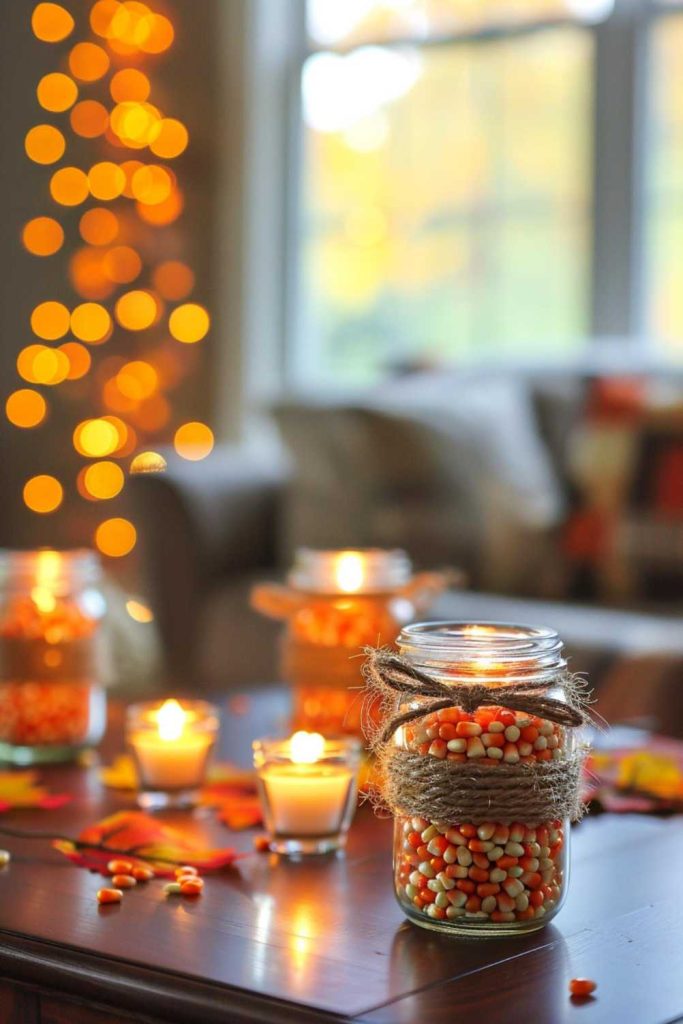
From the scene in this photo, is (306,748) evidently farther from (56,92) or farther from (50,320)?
(56,92)

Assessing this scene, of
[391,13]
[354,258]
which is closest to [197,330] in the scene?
[354,258]

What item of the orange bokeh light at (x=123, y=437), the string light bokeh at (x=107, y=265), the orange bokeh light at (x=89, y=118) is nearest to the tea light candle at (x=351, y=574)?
the string light bokeh at (x=107, y=265)

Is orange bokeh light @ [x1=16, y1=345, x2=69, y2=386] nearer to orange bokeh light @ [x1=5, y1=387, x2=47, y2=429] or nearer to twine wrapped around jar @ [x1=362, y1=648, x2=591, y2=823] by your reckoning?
orange bokeh light @ [x1=5, y1=387, x2=47, y2=429]

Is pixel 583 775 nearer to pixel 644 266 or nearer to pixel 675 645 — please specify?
pixel 675 645

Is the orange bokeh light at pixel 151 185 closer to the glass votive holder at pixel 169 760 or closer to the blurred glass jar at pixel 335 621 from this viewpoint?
the blurred glass jar at pixel 335 621

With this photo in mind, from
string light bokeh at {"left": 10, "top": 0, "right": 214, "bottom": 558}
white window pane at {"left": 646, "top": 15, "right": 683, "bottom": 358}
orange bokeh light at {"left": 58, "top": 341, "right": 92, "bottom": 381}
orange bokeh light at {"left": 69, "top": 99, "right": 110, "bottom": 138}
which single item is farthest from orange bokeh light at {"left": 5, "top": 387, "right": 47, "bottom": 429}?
white window pane at {"left": 646, "top": 15, "right": 683, "bottom": 358}

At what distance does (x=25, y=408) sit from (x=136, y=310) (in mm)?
560

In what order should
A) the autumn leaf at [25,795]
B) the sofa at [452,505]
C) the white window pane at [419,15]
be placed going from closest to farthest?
1. the autumn leaf at [25,795]
2. the sofa at [452,505]
3. the white window pane at [419,15]

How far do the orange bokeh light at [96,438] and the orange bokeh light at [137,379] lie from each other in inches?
5.0

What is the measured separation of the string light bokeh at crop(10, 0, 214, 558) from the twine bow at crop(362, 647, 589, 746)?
141 inches

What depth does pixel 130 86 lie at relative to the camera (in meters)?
4.61

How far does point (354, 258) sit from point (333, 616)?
3.08 m

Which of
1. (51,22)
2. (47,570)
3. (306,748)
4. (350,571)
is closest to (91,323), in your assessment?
(51,22)

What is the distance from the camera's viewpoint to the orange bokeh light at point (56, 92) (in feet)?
15.6
